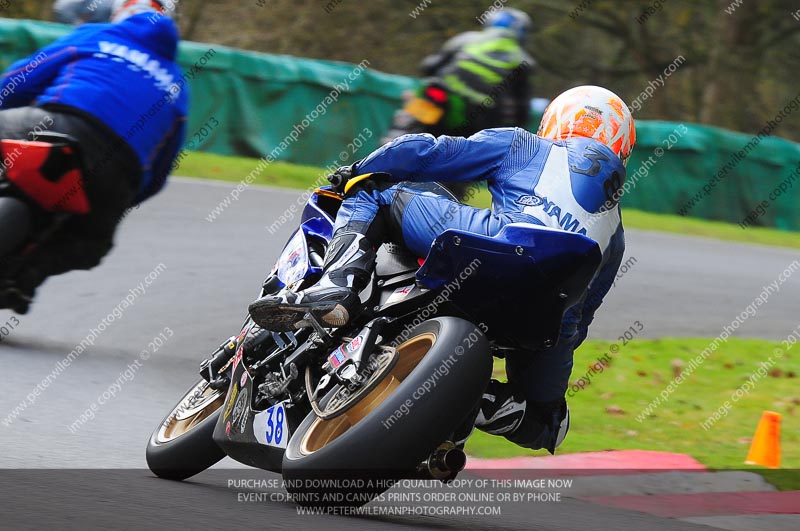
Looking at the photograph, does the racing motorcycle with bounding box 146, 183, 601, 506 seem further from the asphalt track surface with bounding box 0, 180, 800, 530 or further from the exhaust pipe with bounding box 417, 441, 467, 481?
the asphalt track surface with bounding box 0, 180, 800, 530

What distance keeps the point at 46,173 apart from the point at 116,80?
24.1 inches

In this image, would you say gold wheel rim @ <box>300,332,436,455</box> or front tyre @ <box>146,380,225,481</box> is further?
front tyre @ <box>146,380,225,481</box>

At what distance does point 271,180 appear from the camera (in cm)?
1614

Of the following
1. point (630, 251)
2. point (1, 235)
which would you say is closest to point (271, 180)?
point (630, 251)

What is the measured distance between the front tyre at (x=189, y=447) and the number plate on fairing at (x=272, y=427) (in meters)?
0.38

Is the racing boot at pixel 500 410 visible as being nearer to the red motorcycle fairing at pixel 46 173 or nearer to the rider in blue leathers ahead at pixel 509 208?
the rider in blue leathers ahead at pixel 509 208

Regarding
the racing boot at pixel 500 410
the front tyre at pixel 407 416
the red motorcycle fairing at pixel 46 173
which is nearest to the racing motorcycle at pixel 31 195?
the red motorcycle fairing at pixel 46 173

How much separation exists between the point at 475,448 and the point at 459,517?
1.61m

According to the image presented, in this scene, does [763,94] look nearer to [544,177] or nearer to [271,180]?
[271,180]

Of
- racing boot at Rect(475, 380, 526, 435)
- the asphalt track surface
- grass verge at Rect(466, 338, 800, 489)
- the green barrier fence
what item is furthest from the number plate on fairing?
the green barrier fence

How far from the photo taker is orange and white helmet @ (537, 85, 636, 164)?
4.48 meters

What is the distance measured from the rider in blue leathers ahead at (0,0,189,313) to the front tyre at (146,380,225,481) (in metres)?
2.25

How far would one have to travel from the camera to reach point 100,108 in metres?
6.88

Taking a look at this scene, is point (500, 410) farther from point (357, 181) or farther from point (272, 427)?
point (357, 181)
